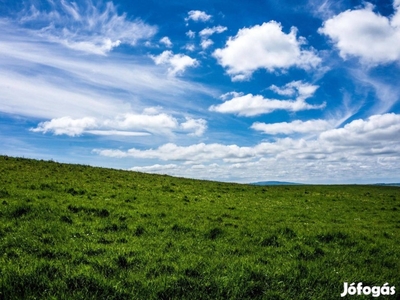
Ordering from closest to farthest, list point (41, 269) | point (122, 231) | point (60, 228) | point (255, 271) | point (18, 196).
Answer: point (41, 269)
point (255, 271)
point (60, 228)
point (122, 231)
point (18, 196)

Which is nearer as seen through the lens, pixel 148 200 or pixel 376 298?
pixel 376 298

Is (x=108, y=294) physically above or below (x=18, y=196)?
below

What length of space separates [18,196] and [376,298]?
60.2ft

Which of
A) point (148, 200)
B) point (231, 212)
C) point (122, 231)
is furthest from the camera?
point (148, 200)

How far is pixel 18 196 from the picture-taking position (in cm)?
1850

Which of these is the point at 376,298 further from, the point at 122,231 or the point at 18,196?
the point at 18,196

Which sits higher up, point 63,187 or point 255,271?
point 63,187

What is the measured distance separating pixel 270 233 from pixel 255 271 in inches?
210

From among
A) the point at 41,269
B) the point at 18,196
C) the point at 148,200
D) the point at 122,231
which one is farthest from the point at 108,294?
the point at 148,200

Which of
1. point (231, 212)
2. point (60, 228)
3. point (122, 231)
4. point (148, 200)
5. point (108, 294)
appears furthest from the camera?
point (148, 200)

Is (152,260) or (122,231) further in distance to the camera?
(122,231)

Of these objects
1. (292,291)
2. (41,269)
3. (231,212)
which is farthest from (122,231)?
(231,212)

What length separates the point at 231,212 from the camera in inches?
827

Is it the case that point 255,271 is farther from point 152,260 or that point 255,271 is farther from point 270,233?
point 270,233
